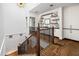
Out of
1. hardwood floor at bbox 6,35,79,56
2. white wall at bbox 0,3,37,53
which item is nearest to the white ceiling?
white wall at bbox 0,3,37,53

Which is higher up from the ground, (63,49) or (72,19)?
(72,19)

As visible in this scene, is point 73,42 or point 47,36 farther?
point 47,36

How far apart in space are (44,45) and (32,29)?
0.81ft

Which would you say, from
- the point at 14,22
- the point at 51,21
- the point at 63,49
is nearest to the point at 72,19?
the point at 51,21

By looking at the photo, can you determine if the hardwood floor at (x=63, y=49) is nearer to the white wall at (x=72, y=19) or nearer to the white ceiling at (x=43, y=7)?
the white wall at (x=72, y=19)

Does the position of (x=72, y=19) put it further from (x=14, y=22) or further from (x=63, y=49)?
(x=14, y=22)

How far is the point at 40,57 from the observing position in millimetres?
1420

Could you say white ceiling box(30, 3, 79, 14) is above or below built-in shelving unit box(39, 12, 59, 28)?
above

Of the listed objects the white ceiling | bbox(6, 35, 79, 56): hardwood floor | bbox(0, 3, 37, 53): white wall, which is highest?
the white ceiling

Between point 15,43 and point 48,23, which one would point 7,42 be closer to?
point 15,43

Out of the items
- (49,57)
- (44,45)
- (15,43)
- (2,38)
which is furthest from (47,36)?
(2,38)

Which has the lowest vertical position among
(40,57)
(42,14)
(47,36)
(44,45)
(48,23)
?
(40,57)

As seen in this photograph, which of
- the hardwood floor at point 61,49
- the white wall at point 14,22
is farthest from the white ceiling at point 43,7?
the hardwood floor at point 61,49

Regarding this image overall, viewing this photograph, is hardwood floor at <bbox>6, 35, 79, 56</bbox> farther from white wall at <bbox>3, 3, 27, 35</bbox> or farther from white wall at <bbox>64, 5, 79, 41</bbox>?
Result: white wall at <bbox>3, 3, 27, 35</bbox>
